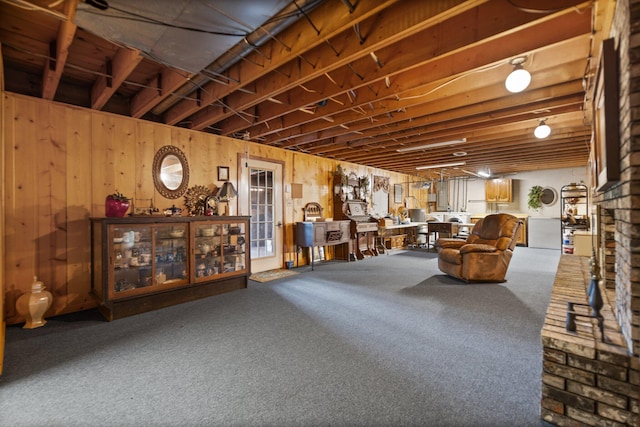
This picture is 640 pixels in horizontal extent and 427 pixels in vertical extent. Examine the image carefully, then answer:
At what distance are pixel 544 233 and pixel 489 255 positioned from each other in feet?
19.1

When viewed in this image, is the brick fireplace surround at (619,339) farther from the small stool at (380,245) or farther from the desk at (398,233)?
the desk at (398,233)

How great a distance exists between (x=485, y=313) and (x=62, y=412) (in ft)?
12.3

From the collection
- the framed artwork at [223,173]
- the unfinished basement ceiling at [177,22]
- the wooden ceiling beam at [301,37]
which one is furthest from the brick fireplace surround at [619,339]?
the framed artwork at [223,173]

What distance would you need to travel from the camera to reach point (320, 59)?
251cm

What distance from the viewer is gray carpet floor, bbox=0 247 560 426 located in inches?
66.7

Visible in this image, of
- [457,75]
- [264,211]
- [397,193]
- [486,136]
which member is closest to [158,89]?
[264,211]

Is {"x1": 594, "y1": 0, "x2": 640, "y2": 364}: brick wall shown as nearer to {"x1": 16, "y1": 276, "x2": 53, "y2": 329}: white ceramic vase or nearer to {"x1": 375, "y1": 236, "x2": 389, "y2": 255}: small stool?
{"x1": 16, "y1": 276, "x2": 53, "y2": 329}: white ceramic vase

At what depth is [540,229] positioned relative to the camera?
8805 millimetres

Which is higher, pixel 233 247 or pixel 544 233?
pixel 233 247

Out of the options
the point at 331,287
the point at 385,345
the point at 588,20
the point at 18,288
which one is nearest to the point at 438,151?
the point at 331,287

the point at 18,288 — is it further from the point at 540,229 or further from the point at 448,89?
the point at 540,229

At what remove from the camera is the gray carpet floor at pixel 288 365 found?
1695 millimetres

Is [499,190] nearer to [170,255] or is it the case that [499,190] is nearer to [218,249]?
[218,249]

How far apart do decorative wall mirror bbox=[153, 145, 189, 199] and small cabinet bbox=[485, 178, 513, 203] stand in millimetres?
9895
